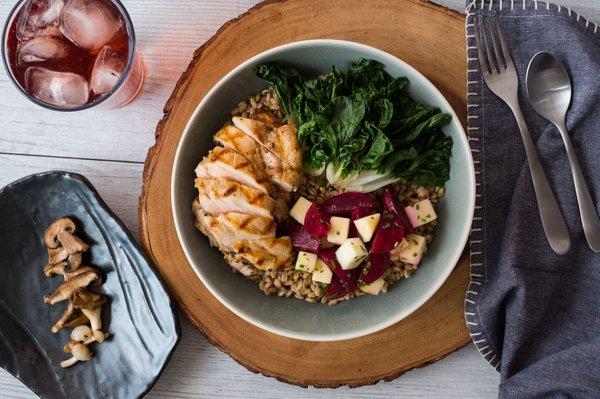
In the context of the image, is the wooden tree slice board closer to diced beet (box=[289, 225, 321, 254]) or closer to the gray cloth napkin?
the gray cloth napkin

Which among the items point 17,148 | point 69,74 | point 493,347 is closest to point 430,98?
point 493,347

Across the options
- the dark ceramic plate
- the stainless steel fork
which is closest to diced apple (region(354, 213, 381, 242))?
the stainless steel fork

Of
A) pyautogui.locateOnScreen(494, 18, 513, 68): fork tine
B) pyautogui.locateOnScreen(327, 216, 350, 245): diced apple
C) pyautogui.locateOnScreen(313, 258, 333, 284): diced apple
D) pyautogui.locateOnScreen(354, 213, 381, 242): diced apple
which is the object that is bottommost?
pyautogui.locateOnScreen(313, 258, 333, 284): diced apple

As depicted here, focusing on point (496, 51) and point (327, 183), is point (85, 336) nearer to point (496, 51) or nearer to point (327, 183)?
point (327, 183)

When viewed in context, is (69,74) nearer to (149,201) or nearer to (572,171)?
(149,201)

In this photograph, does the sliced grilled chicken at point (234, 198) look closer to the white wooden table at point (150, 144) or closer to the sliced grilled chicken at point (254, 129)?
the sliced grilled chicken at point (254, 129)
